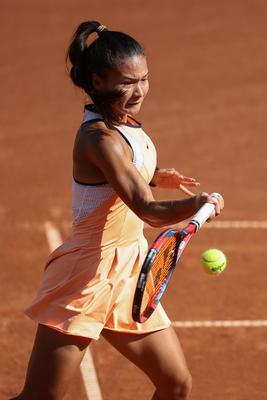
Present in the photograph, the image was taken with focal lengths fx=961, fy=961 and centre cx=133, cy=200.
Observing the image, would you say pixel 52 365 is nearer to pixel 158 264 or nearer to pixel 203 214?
pixel 158 264

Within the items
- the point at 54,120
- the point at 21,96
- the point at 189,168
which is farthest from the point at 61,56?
the point at 189,168

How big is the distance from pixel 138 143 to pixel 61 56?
10.9 metres

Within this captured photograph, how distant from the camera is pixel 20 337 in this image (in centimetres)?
706

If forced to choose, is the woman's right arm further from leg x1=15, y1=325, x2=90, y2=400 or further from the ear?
leg x1=15, y1=325, x2=90, y2=400

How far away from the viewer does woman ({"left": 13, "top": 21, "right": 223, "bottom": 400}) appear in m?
4.59

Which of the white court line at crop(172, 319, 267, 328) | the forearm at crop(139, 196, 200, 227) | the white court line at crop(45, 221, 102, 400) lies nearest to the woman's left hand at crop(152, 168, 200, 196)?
the forearm at crop(139, 196, 200, 227)

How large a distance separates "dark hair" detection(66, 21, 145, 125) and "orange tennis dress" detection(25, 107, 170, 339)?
0.08 meters

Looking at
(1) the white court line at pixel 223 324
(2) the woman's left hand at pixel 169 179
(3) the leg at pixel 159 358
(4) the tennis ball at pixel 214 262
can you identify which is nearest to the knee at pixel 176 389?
(3) the leg at pixel 159 358

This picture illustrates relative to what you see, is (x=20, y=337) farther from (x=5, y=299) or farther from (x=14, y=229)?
(x=14, y=229)

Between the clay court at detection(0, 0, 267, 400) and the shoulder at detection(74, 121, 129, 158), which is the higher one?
the shoulder at detection(74, 121, 129, 158)

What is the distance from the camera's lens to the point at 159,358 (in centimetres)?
479

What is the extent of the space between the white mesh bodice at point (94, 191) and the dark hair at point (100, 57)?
0.25 feet

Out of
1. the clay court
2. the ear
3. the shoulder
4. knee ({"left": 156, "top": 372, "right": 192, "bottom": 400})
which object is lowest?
the clay court

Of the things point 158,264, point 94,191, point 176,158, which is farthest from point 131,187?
point 176,158
